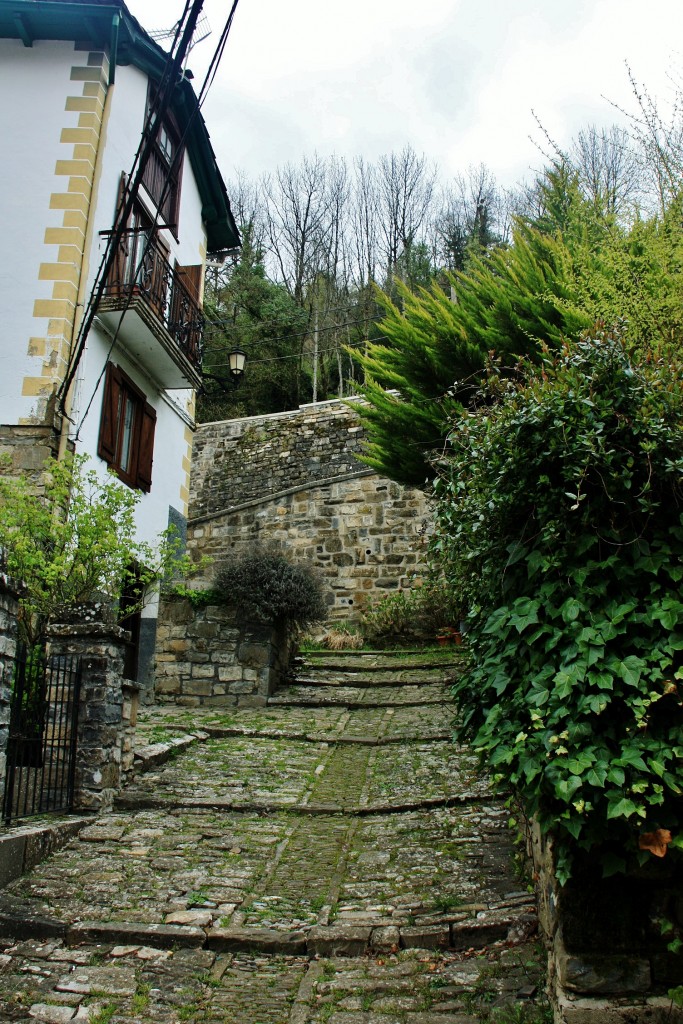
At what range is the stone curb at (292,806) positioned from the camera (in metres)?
5.88

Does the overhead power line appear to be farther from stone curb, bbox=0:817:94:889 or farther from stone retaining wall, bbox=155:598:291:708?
stone curb, bbox=0:817:94:889

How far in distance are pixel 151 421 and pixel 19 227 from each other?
9.52ft

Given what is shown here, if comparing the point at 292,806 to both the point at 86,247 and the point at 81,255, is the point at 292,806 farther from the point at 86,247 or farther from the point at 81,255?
the point at 86,247

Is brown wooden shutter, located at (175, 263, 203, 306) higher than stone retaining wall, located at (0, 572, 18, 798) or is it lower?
higher

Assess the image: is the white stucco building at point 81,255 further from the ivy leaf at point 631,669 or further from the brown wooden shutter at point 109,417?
the ivy leaf at point 631,669

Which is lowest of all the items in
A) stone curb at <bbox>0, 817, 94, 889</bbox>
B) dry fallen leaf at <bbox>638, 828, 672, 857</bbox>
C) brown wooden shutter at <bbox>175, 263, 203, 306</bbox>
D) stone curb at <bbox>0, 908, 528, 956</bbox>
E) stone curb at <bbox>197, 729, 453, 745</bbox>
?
Result: stone curb at <bbox>0, 908, 528, 956</bbox>

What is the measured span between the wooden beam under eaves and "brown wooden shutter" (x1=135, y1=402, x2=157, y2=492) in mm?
4447

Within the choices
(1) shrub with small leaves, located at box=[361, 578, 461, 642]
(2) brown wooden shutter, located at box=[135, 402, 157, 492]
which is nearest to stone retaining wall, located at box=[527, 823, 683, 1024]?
(2) brown wooden shutter, located at box=[135, 402, 157, 492]

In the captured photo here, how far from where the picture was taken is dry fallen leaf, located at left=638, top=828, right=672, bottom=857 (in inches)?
118

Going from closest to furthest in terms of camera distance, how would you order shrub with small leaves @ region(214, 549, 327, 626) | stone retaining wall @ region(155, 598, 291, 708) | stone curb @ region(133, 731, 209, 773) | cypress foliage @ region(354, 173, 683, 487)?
1. cypress foliage @ region(354, 173, 683, 487)
2. stone curb @ region(133, 731, 209, 773)
3. stone retaining wall @ region(155, 598, 291, 708)
4. shrub with small leaves @ region(214, 549, 327, 626)

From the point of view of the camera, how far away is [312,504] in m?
16.4

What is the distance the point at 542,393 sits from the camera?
3.89 m

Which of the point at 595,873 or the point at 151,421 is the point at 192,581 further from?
the point at 595,873

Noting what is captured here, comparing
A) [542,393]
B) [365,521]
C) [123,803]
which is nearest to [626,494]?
[542,393]
